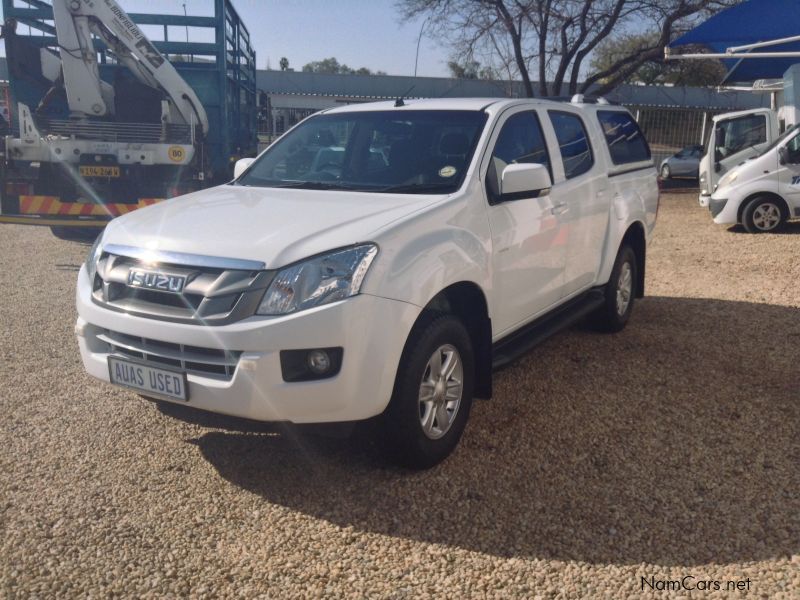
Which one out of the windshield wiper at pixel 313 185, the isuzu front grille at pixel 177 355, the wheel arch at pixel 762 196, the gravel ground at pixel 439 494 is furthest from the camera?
the wheel arch at pixel 762 196

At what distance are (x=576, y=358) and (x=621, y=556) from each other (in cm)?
265

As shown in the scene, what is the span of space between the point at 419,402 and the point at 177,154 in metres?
7.65

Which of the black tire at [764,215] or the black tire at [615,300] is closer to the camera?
the black tire at [615,300]

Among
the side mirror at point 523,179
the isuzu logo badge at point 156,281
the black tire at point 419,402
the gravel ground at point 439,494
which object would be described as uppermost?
the side mirror at point 523,179

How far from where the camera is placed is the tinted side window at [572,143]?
16.7ft

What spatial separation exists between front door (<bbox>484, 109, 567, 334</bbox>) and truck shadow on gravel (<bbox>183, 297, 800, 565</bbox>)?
64cm

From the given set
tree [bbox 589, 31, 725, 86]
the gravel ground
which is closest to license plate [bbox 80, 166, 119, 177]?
the gravel ground

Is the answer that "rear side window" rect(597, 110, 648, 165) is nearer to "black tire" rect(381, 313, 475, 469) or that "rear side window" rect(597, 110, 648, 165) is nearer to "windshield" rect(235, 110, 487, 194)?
"windshield" rect(235, 110, 487, 194)

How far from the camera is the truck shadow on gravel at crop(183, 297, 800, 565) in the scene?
3.13m

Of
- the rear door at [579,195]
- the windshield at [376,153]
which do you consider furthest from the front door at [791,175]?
the windshield at [376,153]

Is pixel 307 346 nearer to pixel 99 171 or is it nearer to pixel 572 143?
pixel 572 143

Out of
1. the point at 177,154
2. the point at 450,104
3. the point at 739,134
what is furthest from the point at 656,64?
the point at 450,104

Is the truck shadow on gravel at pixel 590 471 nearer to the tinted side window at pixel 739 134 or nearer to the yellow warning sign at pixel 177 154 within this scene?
the yellow warning sign at pixel 177 154

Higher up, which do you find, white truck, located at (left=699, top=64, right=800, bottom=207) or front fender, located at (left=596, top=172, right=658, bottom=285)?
white truck, located at (left=699, top=64, right=800, bottom=207)
